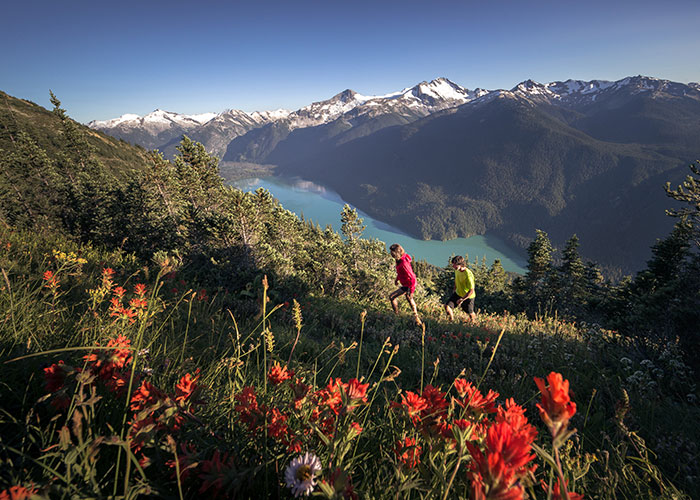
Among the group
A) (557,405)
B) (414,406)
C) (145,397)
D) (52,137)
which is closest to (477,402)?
(414,406)

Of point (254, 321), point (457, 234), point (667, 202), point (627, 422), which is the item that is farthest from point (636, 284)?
point (667, 202)

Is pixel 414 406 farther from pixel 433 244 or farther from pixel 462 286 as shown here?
pixel 433 244

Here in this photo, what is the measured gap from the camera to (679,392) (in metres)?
3.23

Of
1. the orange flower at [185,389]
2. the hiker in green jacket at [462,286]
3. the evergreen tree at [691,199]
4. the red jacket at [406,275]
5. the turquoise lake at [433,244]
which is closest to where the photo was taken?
the orange flower at [185,389]

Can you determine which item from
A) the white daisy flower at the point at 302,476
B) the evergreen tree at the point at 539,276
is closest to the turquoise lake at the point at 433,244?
the evergreen tree at the point at 539,276

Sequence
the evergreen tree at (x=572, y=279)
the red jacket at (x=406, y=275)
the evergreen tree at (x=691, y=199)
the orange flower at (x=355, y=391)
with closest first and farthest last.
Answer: the orange flower at (x=355, y=391) → the red jacket at (x=406, y=275) → the evergreen tree at (x=691, y=199) → the evergreen tree at (x=572, y=279)

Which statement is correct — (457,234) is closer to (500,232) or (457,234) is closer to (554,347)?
(500,232)

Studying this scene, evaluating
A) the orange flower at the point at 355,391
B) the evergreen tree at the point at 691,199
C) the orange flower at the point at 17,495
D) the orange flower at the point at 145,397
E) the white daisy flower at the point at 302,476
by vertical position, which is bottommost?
the evergreen tree at the point at 691,199

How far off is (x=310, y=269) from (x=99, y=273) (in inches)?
343

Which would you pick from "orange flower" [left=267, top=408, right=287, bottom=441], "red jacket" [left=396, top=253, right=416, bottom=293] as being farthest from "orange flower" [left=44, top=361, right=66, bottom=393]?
"red jacket" [left=396, top=253, right=416, bottom=293]

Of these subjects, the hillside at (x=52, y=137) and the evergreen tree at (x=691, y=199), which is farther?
the hillside at (x=52, y=137)

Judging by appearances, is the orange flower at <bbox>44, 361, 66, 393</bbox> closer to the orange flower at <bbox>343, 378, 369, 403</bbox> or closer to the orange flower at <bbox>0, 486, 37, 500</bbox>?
the orange flower at <bbox>0, 486, 37, 500</bbox>

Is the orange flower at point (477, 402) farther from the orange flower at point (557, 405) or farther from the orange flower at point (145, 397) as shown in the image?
the orange flower at point (145, 397)

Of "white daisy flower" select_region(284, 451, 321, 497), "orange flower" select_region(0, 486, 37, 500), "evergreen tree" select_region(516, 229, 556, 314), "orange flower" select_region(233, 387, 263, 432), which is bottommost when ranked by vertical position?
"evergreen tree" select_region(516, 229, 556, 314)
